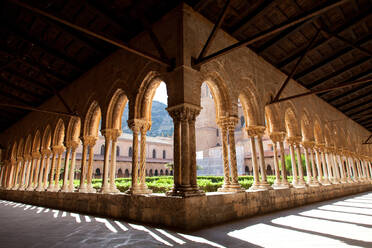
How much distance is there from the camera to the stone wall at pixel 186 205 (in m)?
4.14

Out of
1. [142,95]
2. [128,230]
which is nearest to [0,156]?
[142,95]

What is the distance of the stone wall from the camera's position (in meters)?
4.14

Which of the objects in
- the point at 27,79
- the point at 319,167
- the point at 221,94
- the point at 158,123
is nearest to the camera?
the point at 221,94

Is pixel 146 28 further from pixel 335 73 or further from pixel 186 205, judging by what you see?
pixel 335 73

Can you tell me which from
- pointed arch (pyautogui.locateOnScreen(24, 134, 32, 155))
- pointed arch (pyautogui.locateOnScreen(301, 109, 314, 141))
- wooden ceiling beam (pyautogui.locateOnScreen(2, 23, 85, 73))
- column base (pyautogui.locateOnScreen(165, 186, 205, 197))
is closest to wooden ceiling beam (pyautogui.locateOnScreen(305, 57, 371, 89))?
pointed arch (pyautogui.locateOnScreen(301, 109, 314, 141))

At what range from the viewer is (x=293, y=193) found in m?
6.95

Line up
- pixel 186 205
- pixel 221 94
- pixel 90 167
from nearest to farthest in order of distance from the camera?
pixel 186 205
pixel 221 94
pixel 90 167

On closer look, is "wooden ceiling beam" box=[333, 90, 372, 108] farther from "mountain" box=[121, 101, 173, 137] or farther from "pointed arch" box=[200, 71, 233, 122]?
"mountain" box=[121, 101, 173, 137]

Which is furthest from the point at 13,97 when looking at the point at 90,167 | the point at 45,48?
the point at 90,167

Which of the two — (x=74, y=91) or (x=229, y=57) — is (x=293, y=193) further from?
(x=74, y=91)

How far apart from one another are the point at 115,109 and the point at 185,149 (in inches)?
138

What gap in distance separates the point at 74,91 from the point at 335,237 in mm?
9299

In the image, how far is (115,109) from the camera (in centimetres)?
716

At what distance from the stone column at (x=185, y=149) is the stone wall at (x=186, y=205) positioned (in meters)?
0.21
